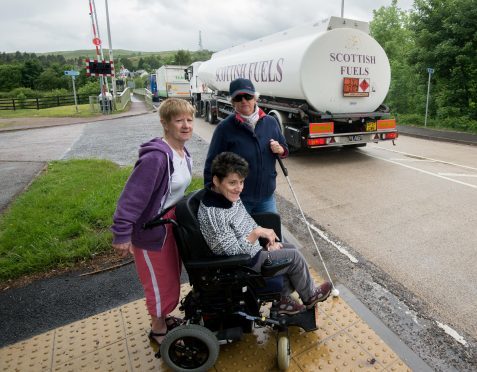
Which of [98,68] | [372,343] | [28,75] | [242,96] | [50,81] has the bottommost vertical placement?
[372,343]

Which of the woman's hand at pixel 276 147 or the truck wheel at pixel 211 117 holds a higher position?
the woman's hand at pixel 276 147

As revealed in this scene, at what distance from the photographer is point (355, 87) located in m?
7.90

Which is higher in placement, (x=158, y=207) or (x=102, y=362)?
(x=158, y=207)

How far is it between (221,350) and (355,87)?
281 inches

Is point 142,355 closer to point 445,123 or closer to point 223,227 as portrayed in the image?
point 223,227

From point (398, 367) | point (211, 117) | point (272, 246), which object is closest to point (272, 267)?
point (272, 246)

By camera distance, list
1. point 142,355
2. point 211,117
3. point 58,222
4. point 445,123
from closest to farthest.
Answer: point 142,355 → point 58,222 → point 445,123 → point 211,117

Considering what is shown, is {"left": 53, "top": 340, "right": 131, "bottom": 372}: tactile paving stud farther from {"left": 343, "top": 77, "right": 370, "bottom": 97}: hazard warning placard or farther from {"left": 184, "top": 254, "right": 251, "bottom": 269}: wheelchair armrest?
{"left": 343, "top": 77, "right": 370, "bottom": 97}: hazard warning placard

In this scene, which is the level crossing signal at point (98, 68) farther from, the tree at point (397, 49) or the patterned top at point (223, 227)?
the patterned top at point (223, 227)

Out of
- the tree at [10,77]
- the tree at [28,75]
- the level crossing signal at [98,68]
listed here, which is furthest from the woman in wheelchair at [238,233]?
the tree at [28,75]

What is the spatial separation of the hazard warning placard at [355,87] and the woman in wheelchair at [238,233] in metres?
6.34

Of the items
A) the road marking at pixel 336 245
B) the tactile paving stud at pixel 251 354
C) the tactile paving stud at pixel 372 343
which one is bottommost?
the road marking at pixel 336 245

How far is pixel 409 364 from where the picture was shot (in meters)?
2.26

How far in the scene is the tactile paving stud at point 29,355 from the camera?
7.41 ft
